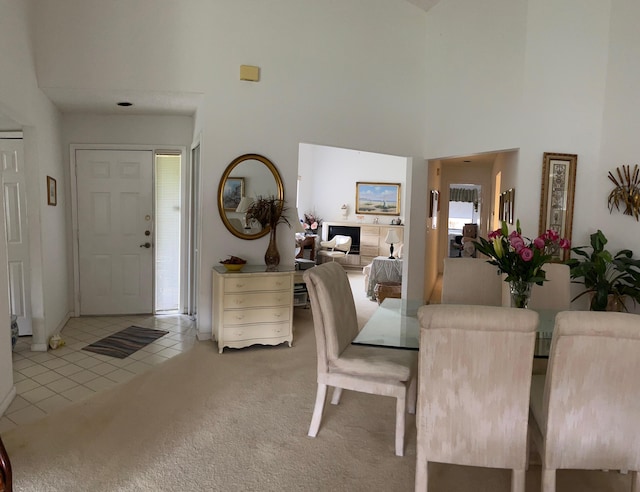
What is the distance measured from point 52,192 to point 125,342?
5.25 ft

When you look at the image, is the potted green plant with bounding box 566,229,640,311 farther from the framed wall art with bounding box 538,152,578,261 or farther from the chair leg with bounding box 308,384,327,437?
the chair leg with bounding box 308,384,327,437

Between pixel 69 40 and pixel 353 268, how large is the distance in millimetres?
7402

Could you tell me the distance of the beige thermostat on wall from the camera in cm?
425

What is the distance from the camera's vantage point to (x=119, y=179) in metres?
5.10

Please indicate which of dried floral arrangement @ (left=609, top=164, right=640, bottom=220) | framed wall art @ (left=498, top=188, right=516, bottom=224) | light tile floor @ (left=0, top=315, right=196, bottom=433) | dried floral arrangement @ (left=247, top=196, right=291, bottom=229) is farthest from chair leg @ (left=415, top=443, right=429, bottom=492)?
framed wall art @ (left=498, top=188, right=516, bottom=224)

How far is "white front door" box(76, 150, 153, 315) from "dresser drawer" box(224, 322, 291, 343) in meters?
1.74

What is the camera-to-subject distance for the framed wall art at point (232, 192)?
431cm

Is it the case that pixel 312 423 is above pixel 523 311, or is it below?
below

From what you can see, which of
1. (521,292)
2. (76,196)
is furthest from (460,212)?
(521,292)

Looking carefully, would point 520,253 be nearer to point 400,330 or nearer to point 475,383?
point 400,330

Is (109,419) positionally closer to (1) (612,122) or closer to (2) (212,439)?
(2) (212,439)

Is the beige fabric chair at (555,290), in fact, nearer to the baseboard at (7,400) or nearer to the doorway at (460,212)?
the baseboard at (7,400)

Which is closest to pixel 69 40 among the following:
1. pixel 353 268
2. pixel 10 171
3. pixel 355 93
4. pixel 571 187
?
pixel 10 171

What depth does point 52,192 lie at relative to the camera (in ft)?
14.4
